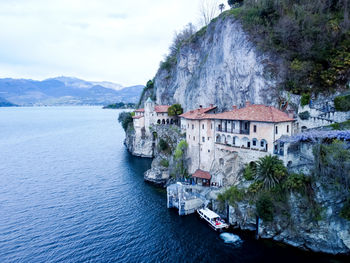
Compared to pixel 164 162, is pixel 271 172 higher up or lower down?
higher up

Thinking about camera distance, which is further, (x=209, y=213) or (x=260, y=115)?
(x=209, y=213)

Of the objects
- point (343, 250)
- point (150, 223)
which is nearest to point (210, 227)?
point (150, 223)

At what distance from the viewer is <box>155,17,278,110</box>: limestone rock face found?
3769 centimetres

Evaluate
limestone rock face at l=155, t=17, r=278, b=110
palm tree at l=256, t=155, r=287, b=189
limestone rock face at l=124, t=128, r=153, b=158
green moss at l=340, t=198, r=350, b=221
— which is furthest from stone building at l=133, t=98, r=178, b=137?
green moss at l=340, t=198, r=350, b=221

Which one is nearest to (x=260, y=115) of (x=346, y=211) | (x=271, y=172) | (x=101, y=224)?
(x=271, y=172)

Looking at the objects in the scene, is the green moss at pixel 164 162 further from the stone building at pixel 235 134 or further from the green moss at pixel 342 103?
the green moss at pixel 342 103

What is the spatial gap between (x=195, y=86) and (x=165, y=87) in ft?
73.5

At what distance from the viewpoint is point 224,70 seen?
1756 inches

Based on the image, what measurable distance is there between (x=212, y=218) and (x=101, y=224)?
54.5 ft

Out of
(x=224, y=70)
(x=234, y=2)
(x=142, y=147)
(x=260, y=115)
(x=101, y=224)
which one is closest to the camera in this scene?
(x=260, y=115)

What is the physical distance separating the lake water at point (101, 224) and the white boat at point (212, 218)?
1018 millimetres

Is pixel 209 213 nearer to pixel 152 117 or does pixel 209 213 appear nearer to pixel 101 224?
pixel 101 224

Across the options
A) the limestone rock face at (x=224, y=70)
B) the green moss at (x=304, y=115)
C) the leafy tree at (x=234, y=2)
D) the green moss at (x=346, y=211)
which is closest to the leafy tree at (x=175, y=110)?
the limestone rock face at (x=224, y=70)

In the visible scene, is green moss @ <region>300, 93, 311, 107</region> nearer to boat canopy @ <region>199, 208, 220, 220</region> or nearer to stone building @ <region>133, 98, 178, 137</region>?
boat canopy @ <region>199, 208, 220, 220</region>
